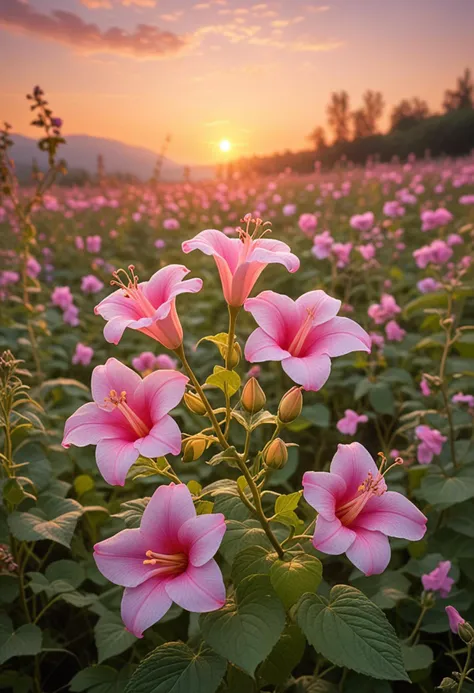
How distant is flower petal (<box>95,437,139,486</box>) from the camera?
41.5 inches

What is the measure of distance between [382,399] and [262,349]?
6.65 feet

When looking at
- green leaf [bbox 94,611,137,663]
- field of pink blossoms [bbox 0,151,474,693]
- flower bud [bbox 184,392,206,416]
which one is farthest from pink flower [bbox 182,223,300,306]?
green leaf [bbox 94,611,137,663]

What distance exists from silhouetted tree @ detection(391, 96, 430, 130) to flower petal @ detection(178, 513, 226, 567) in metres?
40.1

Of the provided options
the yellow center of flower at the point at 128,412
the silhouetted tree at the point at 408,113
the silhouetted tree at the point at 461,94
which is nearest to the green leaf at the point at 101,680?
the yellow center of flower at the point at 128,412

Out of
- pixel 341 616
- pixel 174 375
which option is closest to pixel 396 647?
pixel 341 616

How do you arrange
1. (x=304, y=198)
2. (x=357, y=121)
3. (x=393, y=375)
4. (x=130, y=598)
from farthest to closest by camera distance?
(x=357, y=121)
(x=304, y=198)
(x=393, y=375)
(x=130, y=598)

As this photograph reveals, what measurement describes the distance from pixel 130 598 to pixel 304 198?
10989 millimetres

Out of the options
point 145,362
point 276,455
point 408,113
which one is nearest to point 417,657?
point 276,455

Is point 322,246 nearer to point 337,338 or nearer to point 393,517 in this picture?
point 337,338

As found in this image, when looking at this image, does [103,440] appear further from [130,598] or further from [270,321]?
[270,321]

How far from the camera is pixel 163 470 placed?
124cm

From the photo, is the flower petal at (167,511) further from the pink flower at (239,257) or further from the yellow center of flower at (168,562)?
the pink flower at (239,257)

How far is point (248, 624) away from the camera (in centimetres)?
111

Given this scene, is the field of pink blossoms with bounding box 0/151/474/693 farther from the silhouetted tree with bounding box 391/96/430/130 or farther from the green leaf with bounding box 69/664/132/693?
the silhouetted tree with bounding box 391/96/430/130
